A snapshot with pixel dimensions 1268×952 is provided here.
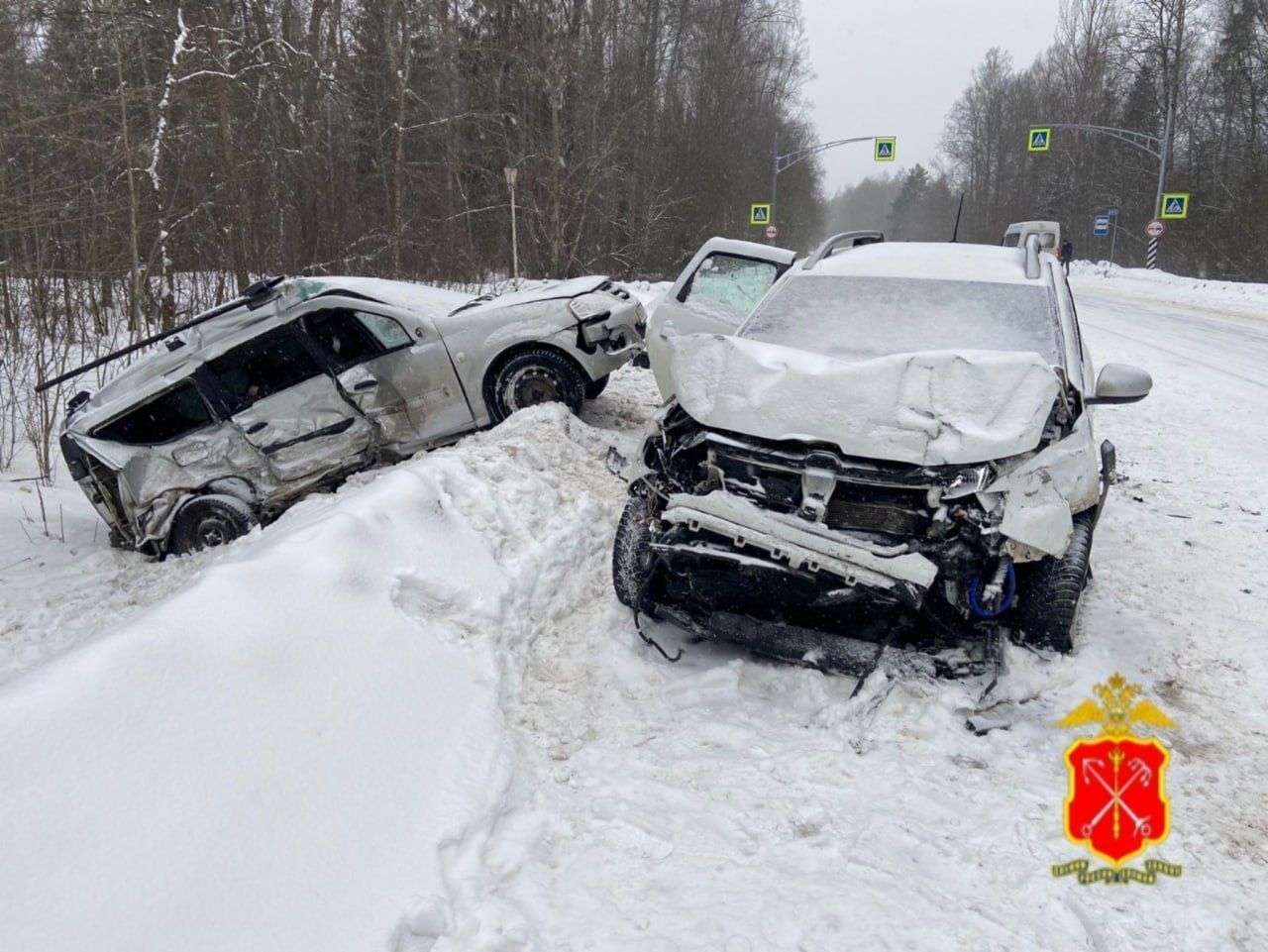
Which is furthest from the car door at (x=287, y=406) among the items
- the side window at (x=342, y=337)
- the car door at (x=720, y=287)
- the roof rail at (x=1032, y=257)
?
the roof rail at (x=1032, y=257)

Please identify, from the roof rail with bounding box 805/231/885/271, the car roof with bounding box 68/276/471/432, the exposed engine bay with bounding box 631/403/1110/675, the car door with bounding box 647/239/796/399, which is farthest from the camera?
the car door with bounding box 647/239/796/399

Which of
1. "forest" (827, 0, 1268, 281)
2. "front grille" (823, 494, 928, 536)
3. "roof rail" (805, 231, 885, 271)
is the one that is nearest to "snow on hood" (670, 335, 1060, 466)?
"front grille" (823, 494, 928, 536)

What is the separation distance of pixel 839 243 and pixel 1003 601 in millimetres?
3734

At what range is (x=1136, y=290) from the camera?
2605 centimetres

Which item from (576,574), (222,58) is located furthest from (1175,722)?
(222,58)

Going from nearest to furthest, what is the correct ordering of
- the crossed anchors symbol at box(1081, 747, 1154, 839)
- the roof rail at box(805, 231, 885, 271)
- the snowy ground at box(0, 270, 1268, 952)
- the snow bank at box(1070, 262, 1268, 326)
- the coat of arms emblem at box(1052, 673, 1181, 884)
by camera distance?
1. the snowy ground at box(0, 270, 1268, 952)
2. the coat of arms emblem at box(1052, 673, 1181, 884)
3. the crossed anchors symbol at box(1081, 747, 1154, 839)
4. the roof rail at box(805, 231, 885, 271)
5. the snow bank at box(1070, 262, 1268, 326)

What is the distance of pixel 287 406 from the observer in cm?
697

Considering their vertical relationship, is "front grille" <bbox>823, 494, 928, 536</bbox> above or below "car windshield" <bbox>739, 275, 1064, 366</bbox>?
below

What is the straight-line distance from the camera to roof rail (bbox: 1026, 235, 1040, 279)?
16.3ft

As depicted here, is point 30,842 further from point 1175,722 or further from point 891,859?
point 1175,722

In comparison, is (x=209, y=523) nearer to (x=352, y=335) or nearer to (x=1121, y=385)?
(x=352, y=335)

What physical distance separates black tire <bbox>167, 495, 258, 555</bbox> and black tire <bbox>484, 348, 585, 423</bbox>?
2227 millimetres

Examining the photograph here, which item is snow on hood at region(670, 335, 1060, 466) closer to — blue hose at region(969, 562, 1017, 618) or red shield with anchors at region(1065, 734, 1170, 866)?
blue hose at region(969, 562, 1017, 618)

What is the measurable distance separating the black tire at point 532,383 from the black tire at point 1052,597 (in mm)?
4387
